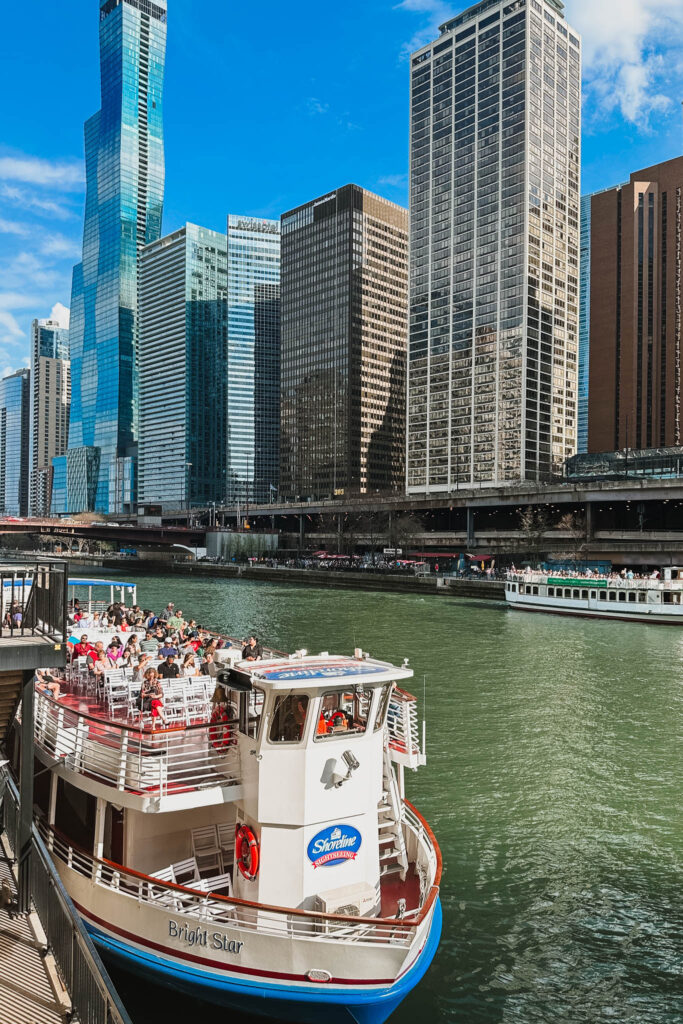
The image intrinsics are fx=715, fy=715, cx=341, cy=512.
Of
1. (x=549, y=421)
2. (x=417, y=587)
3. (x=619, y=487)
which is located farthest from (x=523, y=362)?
(x=417, y=587)

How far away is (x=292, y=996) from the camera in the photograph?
30.6ft

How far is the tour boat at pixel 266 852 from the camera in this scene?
371 inches

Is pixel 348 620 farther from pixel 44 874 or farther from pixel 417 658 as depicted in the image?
pixel 44 874

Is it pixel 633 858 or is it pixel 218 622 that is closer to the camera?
pixel 633 858

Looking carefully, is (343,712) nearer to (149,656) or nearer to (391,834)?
(391,834)

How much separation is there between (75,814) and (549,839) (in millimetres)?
10481

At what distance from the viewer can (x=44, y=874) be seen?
9180mm

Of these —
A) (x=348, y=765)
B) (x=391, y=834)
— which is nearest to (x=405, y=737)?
(x=391, y=834)

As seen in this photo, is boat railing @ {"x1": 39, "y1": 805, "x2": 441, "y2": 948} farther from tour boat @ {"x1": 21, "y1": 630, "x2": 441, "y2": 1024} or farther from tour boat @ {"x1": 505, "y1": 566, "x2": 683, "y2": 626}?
tour boat @ {"x1": 505, "y1": 566, "x2": 683, "y2": 626}

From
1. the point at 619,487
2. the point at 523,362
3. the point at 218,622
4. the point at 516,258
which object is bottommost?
the point at 218,622

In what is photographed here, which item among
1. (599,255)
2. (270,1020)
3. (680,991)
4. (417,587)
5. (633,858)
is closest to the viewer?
(270,1020)

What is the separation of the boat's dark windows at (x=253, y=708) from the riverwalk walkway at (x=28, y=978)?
11.8ft

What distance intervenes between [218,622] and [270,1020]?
4406 centimetres

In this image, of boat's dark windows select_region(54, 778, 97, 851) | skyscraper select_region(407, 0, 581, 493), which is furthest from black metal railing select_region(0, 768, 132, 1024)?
skyscraper select_region(407, 0, 581, 493)
